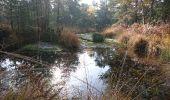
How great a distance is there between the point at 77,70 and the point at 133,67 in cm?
176

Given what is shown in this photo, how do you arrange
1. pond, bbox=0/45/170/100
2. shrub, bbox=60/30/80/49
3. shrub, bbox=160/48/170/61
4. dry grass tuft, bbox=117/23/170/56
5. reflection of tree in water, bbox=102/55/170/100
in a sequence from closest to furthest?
pond, bbox=0/45/170/100
reflection of tree in water, bbox=102/55/170/100
shrub, bbox=160/48/170/61
dry grass tuft, bbox=117/23/170/56
shrub, bbox=60/30/80/49

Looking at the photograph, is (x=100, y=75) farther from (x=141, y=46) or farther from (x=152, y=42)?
(x=141, y=46)

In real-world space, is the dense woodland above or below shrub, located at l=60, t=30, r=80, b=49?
above

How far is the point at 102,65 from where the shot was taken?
9.23 metres

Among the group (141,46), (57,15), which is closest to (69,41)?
(141,46)

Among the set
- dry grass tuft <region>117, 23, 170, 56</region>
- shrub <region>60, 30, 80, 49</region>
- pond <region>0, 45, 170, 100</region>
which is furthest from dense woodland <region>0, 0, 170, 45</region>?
dry grass tuft <region>117, 23, 170, 56</region>

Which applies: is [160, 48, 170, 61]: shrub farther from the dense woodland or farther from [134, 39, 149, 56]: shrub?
the dense woodland

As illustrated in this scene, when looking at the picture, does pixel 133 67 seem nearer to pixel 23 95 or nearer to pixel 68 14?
pixel 23 95

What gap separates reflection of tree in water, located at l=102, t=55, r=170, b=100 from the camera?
529 centimetres

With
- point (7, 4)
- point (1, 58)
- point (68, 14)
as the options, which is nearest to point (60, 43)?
point (7, 4)

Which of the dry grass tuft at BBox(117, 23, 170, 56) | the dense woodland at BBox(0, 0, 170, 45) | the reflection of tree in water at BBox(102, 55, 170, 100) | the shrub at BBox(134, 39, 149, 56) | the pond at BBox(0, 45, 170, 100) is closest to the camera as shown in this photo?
the pond at BBox(0, 45, 170, 100)

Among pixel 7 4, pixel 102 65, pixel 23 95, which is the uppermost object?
pixel 7 4

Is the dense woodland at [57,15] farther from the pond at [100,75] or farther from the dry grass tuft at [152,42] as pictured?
the dry grass tuft at [152,42]

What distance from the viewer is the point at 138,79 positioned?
7125 millimetres
